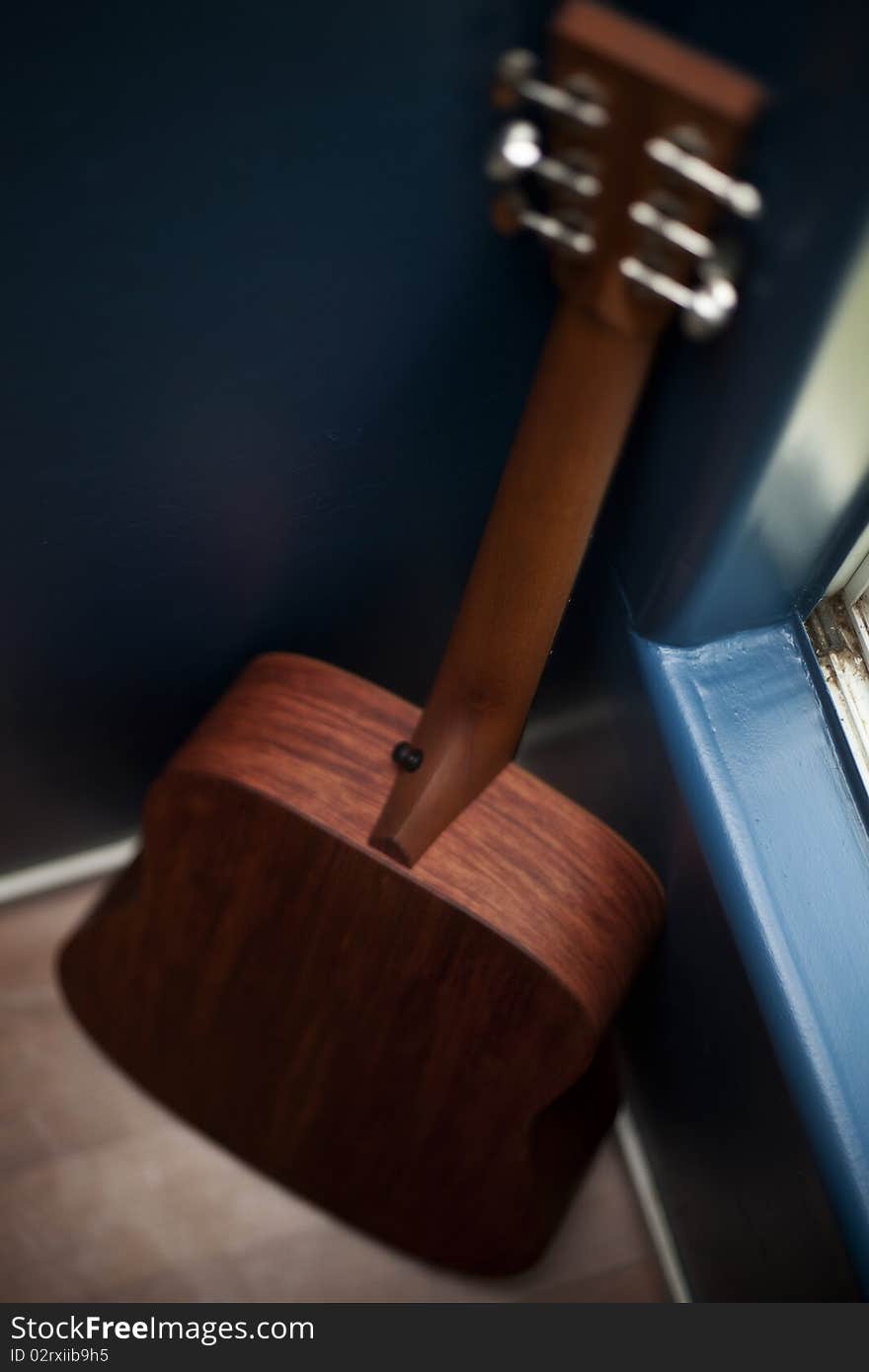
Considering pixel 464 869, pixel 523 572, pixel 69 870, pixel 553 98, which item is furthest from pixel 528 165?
pixel 69 870

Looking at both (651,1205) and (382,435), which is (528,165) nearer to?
(382,435)

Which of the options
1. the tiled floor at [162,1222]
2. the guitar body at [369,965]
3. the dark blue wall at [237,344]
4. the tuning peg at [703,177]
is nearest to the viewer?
the tuning peg at [703,177]

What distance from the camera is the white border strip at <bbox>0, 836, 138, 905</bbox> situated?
1.26 m

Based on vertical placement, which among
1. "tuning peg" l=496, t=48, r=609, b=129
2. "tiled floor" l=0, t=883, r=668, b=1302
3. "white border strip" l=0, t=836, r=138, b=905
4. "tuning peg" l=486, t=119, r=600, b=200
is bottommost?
"tiled floor" l=0, t=883, r=668, b=1302

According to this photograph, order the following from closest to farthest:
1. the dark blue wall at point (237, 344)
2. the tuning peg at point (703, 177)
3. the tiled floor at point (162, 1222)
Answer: the tuning peg at point (703, 177) < the dark blue wall at point (237, 344) < the tiled floor at point (162, 1222)

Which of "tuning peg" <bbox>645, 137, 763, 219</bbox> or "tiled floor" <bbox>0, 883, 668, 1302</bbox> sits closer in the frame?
"tuning peg" <bbox>645, 137, 763, 219</bbox>

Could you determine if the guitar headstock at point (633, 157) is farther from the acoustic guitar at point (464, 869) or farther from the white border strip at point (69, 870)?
the white border strip at point (69, 870)

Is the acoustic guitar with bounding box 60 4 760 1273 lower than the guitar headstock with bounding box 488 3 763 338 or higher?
lower

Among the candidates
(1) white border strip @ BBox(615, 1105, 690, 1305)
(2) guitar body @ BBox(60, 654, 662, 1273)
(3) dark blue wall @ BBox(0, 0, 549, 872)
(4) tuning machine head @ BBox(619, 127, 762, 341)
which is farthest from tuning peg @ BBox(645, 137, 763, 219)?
(1) white border strip @ BBox(615, 1105, 690, 1305)

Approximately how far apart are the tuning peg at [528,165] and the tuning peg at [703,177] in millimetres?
32

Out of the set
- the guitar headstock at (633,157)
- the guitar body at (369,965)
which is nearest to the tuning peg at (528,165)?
the guitar headstock at (633,157)

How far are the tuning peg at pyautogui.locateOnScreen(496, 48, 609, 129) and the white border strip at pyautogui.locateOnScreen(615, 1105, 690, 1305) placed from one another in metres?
0.92

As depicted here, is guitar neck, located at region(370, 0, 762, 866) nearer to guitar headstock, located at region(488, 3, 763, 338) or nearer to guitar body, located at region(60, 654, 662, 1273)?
guitar headstock, located at region(488, 3, 763, 338)

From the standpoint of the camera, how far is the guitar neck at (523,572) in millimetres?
609
